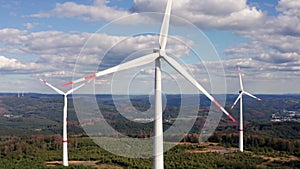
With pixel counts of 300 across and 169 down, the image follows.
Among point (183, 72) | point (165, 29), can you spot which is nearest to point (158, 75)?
point (183, 72)

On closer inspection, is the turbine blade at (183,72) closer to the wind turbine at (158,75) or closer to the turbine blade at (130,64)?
the wind turbine at (158,75)

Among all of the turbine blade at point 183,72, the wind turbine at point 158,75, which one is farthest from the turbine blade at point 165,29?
the turbine blade at point 183,72

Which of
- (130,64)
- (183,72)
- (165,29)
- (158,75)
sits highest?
(165,29)

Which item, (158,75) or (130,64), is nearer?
(130,64)

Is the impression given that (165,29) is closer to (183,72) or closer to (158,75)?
(183,72)

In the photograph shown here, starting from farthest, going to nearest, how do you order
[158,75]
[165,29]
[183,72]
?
[165,29] → [183,72] → [158,75]

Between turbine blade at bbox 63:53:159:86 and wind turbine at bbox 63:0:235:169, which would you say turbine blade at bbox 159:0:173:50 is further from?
turbine blade at bbox 63:53:159:86

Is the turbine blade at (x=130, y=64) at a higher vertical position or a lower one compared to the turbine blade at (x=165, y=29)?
lower

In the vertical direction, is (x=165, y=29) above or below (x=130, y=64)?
above

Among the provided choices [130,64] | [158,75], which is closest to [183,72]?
[158,75]

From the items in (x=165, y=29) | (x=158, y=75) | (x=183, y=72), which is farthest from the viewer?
(x=165, y=29)

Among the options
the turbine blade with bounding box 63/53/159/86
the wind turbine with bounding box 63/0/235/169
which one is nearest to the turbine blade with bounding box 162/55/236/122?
the wind turbine with bounding box 63/0/235/169
